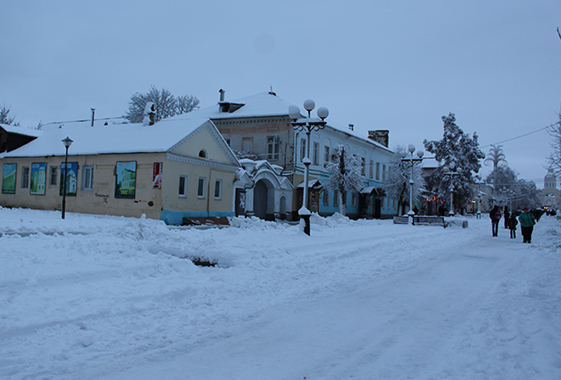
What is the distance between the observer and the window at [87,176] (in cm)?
2315

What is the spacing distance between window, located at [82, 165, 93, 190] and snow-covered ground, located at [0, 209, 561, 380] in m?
12.6

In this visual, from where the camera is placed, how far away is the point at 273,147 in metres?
34.9

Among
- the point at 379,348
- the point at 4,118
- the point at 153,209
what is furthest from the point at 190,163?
the point at 4,118

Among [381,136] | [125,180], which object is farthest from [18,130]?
[381,136]

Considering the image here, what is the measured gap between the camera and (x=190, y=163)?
22281mm

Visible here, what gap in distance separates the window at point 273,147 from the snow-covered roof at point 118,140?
11.4 m

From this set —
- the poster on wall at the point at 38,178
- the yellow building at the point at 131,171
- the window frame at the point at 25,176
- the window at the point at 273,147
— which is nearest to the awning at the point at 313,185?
the window at the point at 273,147

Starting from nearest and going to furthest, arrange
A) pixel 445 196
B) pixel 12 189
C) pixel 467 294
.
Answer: pixel 467 294 → pixel 12 189 → pixel 445 196

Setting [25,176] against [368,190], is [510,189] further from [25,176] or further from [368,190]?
[25,176]

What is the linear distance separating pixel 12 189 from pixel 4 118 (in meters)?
32.9

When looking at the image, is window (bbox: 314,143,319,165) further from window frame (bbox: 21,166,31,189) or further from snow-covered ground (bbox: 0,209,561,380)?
snow-covered ground (bbox: 0,209,561,380)

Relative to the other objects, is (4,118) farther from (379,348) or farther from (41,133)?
(379,348)

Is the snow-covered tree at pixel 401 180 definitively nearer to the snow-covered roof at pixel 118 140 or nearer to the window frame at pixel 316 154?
the window frame at pixel 316 154

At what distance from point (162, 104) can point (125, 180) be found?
34.4 m
